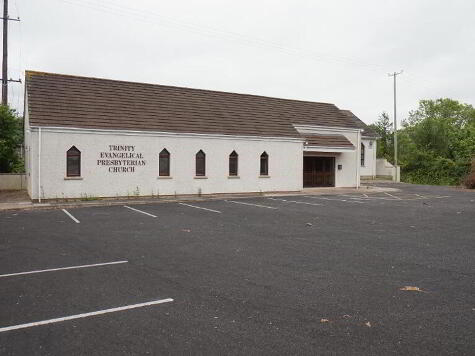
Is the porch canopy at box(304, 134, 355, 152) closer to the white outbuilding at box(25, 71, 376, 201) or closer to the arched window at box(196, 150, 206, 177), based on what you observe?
the white outbuilding at box(25, 71, 376, 201)

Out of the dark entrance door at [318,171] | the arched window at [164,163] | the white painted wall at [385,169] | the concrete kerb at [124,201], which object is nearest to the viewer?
the concrete kerb at [124,201]

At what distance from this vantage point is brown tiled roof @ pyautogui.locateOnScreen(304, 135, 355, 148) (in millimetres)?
29587

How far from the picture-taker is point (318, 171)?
3136cm

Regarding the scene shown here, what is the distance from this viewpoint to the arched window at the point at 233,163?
2620 centimetres

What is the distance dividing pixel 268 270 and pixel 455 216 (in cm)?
1154

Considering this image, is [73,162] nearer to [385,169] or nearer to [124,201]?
[124,201]

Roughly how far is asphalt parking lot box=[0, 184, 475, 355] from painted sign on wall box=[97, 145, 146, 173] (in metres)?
8.93

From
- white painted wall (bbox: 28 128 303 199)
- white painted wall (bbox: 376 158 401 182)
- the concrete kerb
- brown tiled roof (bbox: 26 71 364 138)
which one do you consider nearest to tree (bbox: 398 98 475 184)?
white painted wall (bbox: 376 158 401 182)

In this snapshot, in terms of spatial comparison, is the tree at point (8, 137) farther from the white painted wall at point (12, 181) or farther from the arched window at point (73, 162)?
the arched window at point (73, 162)

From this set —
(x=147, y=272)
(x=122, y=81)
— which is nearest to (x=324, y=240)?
(x=147, y=272)

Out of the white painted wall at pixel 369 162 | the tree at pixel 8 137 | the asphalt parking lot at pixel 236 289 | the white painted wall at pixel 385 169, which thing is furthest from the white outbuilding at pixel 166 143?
the white painted wall at pixel 385 169

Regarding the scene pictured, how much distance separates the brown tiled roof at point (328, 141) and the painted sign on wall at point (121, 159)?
466 inches

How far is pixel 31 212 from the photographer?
56.5ft

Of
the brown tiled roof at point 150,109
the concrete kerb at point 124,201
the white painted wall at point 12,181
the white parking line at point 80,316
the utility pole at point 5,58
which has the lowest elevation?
the white parking line at point 80,316
